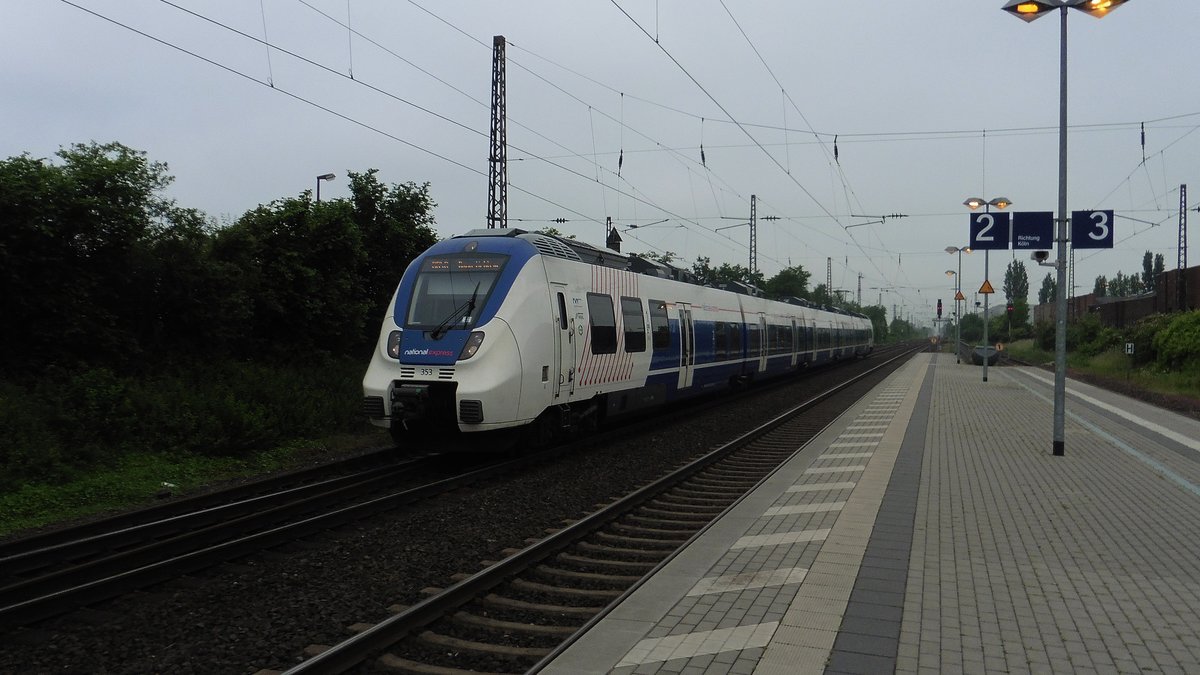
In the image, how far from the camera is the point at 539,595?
235 inches

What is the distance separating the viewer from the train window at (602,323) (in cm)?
1289

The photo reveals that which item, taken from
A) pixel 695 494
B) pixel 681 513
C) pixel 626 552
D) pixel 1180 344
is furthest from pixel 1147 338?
pixel 626 552

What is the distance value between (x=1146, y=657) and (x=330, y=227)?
14.7 meters

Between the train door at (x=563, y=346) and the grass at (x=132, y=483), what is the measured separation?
12.1 feet

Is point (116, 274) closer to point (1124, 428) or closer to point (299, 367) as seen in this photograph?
point (299, 367)

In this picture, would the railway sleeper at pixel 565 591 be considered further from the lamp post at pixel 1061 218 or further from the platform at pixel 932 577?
the lamp post at pixel 1061 218

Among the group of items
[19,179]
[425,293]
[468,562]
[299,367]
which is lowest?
[468,562]

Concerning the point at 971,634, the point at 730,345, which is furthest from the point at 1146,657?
the point at 730,345

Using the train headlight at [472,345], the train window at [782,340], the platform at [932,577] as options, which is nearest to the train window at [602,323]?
the train headlight at [472,345]

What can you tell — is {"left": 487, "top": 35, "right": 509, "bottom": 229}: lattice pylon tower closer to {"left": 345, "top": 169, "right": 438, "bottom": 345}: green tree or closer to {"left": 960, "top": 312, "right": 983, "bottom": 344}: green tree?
{"left": 345, "top": 169, "right": 438, "bottom": 345}: green tree

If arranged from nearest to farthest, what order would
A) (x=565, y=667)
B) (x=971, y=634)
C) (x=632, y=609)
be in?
(x=565, y=667), (x=971, y=634), (x=632, y=609)

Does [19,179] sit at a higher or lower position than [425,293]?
higher

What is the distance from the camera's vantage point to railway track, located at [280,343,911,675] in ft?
15.5

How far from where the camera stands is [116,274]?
478 inches
